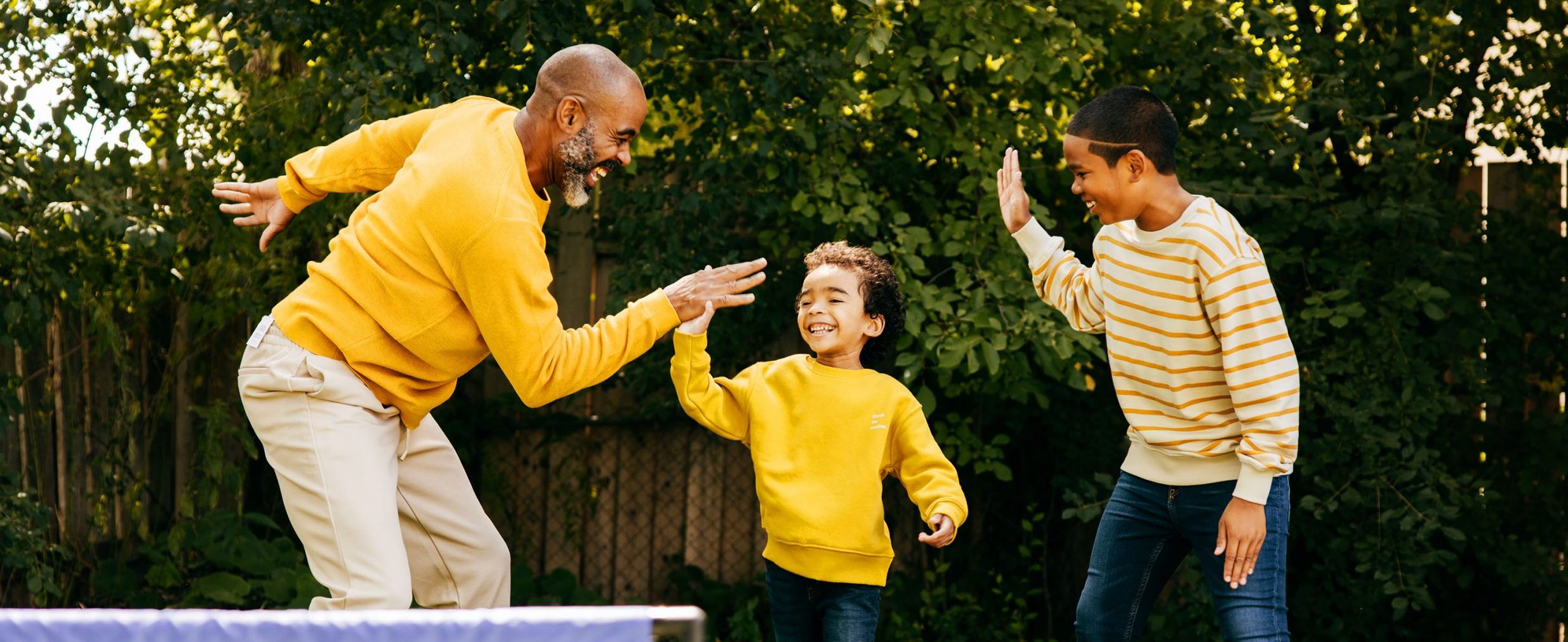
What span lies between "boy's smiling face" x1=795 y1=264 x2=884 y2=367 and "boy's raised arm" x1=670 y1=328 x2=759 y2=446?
0.65ft

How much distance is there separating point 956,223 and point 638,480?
220 cm

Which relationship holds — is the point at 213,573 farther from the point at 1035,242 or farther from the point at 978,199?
the point at 1035,242

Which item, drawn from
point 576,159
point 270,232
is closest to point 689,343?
point 576,159

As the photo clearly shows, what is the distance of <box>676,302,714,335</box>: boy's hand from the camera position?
3.21m

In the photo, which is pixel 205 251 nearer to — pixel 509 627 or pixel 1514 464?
pixel 509 627

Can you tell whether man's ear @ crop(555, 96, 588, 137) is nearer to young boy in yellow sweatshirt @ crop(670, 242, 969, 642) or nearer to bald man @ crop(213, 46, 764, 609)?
bald man @ crop(213, 46, 764, 609)

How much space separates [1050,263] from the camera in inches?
144

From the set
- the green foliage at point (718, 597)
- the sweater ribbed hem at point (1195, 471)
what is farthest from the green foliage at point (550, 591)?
the sweater ribbed hem at point (1195, 471)

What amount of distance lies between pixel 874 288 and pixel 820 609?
31.7 inches

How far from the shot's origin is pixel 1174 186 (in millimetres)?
3217

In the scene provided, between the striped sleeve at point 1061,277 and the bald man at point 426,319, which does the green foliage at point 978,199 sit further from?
the bald man at point 426,319

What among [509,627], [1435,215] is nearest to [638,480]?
[1435,215]

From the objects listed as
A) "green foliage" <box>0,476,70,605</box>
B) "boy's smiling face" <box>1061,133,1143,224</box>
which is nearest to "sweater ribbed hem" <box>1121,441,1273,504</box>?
"boy's smiling face" <box>1061,133,1143,224</box>

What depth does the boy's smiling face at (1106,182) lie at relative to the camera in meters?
3.19
